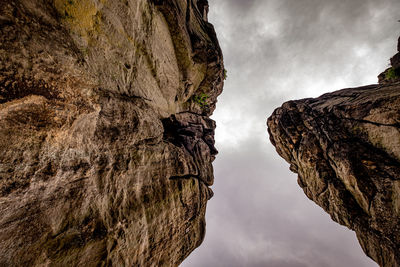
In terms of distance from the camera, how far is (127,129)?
6098mm

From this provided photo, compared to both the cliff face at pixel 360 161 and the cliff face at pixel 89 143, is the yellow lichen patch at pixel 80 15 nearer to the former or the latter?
the cliff face at pixel 89 143

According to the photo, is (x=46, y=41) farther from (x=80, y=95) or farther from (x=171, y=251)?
(x=171, y=251)

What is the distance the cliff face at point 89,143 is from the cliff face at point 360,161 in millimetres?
9618

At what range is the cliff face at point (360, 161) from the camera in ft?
22.4

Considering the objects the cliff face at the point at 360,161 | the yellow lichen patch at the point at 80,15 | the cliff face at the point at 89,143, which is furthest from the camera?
the cliff face at the point at 360,161

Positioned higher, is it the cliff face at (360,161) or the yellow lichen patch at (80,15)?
the yellow lichen patch at (80,15)

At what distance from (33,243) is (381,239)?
14.4m

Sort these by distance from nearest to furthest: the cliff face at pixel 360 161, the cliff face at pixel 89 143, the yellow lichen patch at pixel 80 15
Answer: the cliff face at pixel 89 143 < the yellow lichen patch at pixel 80 15 < the cliff face at pixel 360 161

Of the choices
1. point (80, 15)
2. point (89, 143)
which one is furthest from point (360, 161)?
point (80, 15)

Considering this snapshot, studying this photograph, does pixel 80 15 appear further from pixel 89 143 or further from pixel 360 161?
pixel 360 161

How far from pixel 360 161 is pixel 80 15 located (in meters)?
14.5

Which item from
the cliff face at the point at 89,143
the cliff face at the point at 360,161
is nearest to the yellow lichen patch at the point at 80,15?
the cliff face at the point at 89,143

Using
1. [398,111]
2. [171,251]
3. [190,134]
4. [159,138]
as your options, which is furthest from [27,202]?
[398,111]

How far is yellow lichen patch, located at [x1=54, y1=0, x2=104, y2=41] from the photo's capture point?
379cm
